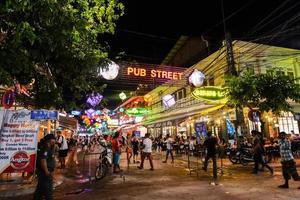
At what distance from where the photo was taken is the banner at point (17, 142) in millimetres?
10477

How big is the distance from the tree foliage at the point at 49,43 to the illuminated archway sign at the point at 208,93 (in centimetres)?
898

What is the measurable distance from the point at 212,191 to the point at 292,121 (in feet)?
62.0

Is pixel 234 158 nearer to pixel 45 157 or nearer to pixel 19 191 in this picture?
pixel 19 191

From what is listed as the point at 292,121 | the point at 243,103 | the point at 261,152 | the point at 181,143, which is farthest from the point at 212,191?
the point at 292,121

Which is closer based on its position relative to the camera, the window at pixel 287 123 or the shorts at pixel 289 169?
the shorts at pixel 289 169

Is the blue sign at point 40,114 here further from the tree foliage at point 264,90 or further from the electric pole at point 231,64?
the electric pole at point 231,64

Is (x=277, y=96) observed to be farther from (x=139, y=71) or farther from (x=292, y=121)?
(x=292, y=121)

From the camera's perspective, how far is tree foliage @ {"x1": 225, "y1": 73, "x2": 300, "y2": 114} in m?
16.1

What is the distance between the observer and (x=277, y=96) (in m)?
16.0

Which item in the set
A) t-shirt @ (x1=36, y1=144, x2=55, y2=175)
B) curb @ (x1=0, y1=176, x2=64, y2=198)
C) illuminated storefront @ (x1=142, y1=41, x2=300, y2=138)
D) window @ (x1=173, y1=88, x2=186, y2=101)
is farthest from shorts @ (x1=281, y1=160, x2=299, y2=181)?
window @ (x1=173, y1=88, x2=186, y2=101)

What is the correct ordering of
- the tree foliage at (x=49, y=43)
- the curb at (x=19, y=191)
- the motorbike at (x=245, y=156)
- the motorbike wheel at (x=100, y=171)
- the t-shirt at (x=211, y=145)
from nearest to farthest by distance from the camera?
the tree foliage at (x=49, y=43)
the curb at (x=19, y=191)
the motorbike wheel at (x=100, y=171)
the t-shirt at (x=211, y=145)
the motorbike at (x=245, y=156)

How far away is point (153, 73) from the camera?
1720cm

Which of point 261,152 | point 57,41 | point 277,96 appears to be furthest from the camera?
point 277,96

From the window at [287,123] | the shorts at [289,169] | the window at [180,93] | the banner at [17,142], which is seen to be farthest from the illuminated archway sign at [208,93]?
the window at [180,93]
